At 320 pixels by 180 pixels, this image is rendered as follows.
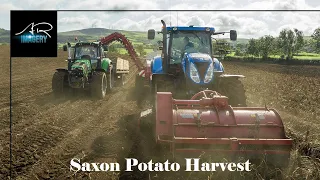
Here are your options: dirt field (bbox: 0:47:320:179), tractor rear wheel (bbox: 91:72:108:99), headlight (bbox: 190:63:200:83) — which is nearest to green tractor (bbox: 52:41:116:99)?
tractor rear wheel (bbox: 91:72:108:99)

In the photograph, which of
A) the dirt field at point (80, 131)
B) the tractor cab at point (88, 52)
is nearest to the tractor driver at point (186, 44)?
the dirt field at point (80, 131)

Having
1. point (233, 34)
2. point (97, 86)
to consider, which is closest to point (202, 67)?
point (233, 34)

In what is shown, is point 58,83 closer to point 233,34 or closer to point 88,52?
point 88,52

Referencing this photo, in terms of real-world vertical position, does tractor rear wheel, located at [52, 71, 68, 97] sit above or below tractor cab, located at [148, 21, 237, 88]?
below

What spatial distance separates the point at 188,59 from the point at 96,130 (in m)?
2.56

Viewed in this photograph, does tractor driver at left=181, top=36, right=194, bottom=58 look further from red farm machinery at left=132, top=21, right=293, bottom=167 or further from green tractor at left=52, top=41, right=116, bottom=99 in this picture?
green tractor at left=52, top=41, right=116, bottom=99

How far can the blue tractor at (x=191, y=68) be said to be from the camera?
25.2 feet

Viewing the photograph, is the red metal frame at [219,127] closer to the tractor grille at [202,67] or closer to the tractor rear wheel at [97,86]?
the tractor grille at [202,67]

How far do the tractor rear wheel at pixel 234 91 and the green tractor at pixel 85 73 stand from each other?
543cm

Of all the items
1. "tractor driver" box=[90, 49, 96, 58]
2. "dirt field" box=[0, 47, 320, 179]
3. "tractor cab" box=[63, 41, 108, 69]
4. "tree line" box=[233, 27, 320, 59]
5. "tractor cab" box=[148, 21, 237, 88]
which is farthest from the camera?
"tree line" box=[233, 27, 320, 59]

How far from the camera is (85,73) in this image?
1220cm

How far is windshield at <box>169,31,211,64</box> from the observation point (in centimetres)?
889

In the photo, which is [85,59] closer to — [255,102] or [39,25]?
[39,25]

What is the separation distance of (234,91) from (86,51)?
7450 millimetres
